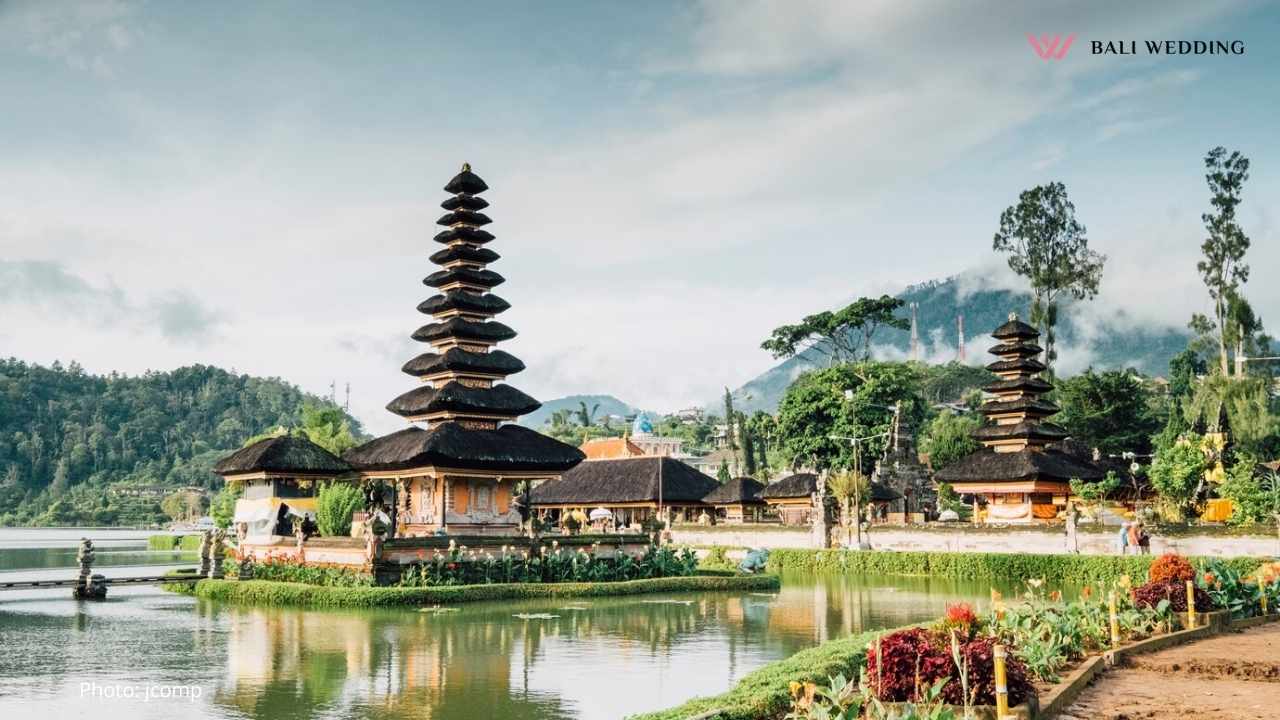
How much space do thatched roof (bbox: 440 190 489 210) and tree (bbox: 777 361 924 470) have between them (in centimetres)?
3037

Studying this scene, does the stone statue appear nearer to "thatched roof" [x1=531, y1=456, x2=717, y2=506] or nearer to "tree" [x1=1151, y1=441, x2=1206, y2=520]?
"thatched roof" [x1=531, y1=456, x2=717, y2=506]

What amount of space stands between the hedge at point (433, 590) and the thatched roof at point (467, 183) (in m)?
17.5

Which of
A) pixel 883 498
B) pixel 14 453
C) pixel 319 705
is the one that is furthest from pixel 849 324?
pixel 14 453

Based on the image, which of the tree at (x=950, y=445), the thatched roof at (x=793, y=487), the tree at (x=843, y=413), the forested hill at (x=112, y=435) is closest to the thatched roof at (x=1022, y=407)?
the thatched roof at (x=793, y=487)

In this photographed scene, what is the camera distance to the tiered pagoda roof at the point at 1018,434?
154ft

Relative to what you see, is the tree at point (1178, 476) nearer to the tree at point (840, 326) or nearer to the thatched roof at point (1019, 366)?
the thatched roof at point (1019, 366)

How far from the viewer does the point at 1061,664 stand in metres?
14.2

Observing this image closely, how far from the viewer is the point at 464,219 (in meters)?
41.5

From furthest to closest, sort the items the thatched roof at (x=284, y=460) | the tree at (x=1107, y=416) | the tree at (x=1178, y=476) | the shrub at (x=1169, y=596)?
the tree at (x=1107, y=416)
the tree at (x=1178, y=476)
the thatched roof at (x=284, y=460)
the shrub at (x=1169, y=596)

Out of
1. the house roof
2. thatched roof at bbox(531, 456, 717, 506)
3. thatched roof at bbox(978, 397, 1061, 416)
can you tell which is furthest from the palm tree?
the house roof

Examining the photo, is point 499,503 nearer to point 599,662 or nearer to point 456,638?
point 456,638

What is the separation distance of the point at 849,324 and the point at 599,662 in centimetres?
6212

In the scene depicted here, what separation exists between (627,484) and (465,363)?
70.6 ft

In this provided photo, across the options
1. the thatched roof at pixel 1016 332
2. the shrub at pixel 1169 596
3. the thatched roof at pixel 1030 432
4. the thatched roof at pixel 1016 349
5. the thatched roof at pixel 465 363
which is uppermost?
the thatched roof at pixel 1016 332
